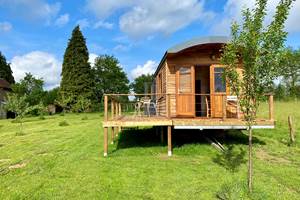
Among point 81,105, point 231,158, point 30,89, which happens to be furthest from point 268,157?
point 30,89

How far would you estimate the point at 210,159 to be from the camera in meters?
9.36

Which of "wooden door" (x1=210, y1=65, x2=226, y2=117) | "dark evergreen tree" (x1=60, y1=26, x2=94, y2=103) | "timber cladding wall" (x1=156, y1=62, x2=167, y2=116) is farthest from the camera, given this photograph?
"dark evergreen tree" (x1=60, y1=26, x2=94, y2=103)

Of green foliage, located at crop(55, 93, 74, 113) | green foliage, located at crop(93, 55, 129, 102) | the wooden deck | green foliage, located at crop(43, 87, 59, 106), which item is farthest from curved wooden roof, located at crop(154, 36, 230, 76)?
green foliage, located at crop(93, 55, 129, 102)

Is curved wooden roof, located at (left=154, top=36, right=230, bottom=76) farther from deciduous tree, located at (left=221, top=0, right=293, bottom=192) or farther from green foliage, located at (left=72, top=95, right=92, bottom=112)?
green foliage, located at (left=72, top=95, right=92, bottom=112)

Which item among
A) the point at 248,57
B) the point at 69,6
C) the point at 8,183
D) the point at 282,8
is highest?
the point at 69,6

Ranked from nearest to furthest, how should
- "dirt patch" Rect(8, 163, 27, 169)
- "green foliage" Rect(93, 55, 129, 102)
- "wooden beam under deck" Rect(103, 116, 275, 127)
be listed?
"dirt patch" Rect(8, 163, 27, 169), "wooden beam under deck" Rect(103, 116, 275, 127), "green foliage" Rect(93, 55, 129, 102)

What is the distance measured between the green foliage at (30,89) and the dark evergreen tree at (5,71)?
441 inches

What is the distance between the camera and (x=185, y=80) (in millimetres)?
11789

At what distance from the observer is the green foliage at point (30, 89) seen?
41.8 meters

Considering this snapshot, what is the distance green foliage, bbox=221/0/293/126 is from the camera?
5781 millimetres

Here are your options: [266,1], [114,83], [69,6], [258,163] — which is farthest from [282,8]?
[114,83]

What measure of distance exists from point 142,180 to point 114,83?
55.6 metres

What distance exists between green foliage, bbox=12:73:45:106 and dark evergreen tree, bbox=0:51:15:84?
1121 cm

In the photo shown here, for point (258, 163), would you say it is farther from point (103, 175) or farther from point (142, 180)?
point (103, 175)
